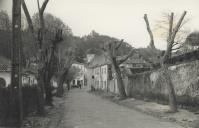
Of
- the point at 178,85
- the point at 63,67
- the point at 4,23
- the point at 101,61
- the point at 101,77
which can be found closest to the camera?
the point at 178,85

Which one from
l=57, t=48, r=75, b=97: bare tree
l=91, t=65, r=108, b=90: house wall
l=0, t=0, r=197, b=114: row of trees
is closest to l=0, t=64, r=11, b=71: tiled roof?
l=0, t=0, r=197, b=114: row of trees

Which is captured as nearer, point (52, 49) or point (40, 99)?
point (40, 99)

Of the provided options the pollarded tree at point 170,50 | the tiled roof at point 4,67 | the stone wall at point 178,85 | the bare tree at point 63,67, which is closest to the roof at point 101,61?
the bare tree at point 63,67

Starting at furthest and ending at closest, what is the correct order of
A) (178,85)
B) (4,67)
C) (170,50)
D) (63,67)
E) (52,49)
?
(63,67) < (4,67) < (52,49) < (178,85) < (170,50)

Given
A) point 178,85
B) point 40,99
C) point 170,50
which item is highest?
point 170,50

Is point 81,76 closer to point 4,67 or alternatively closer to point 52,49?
point 4,67

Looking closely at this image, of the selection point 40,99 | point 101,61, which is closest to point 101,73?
point 101,61

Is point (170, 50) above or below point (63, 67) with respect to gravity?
below

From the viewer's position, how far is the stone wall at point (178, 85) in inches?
988

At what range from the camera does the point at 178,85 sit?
28422 millimetres

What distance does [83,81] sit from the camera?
15500 centimetres

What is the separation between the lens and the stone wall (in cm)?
2509

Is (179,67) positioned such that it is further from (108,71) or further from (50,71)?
(108,71)

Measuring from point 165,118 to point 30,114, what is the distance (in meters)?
7.20
